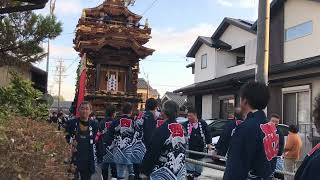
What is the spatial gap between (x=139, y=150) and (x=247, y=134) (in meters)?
6.55

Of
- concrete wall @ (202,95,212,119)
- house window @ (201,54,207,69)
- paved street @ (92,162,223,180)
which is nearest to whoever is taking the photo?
paved street @ (92,162,223,180)

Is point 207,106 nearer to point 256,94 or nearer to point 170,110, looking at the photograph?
point 170,110

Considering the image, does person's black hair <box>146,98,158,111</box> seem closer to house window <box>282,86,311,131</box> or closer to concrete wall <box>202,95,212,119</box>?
house window <box>282,86,311,131</box>

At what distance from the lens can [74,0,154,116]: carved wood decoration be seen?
69.5ft

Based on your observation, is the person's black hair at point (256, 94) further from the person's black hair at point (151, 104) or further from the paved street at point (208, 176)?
the paved street at point (208, 176)

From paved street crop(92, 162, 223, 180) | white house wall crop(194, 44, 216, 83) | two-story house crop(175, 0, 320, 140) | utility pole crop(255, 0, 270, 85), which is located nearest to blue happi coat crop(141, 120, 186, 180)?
utility pole crop(255, 0, 270, 85)

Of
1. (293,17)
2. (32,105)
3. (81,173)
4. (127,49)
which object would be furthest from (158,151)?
(293,17)

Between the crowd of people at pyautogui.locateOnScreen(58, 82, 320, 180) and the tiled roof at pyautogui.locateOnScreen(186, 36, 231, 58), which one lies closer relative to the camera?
the crowd of people at pyautogui.locateOnScreen(58, 82, 320, 180)

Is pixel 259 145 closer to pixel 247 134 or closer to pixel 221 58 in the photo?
pixel 247 134

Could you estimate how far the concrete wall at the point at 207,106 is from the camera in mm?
29906

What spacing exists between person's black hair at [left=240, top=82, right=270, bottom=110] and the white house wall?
84.1 feet

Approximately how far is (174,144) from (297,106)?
14.8 m

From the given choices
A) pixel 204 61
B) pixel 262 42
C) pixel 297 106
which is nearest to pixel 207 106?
pixel 204 61

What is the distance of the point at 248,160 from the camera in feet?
14.6
